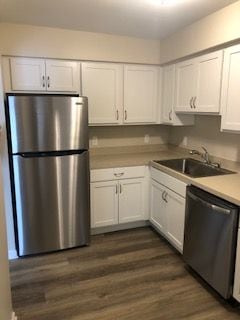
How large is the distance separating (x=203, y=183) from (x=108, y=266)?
3.98 feet

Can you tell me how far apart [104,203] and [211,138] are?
1.45 m

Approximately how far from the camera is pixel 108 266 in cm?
248

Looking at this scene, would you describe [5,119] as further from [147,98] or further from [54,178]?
[147,98]

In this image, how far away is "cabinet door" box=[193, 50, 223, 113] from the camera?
7.64 ft

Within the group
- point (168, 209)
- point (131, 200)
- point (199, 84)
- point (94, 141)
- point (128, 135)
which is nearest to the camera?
point (199, 84)

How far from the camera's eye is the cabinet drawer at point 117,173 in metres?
2.88

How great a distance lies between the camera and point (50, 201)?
2539 mm

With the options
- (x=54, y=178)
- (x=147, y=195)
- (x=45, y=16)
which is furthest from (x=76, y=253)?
(x=45, y=16)

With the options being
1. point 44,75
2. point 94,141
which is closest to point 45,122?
point 44,75

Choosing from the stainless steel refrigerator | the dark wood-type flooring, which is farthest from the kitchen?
the stainless steel refrigerator

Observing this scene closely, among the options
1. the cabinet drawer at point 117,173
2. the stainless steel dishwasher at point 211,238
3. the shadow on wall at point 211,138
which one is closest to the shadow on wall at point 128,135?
the shadow on wall at point 211,138

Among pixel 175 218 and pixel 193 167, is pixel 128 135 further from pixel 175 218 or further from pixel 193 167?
pixel 175 218

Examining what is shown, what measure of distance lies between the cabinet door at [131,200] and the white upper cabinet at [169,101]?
0.85 meters

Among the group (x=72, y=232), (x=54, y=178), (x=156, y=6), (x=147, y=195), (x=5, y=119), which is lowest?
(x=72, y=232)
